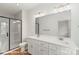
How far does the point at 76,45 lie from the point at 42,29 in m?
0.67

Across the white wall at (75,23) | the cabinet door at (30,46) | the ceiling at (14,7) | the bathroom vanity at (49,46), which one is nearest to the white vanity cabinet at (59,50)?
the bathroom vanity at (49,46)

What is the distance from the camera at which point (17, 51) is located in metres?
1.45

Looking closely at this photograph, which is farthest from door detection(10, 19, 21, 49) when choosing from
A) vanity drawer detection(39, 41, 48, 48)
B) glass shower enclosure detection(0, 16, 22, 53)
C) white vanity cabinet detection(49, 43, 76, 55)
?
white vanity cabinet detection(49, 43, 76, 55)

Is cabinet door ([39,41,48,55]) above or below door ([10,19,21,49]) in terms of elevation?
below

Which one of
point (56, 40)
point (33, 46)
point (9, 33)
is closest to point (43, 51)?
point (33, 46)

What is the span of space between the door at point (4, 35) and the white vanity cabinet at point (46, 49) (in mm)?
391

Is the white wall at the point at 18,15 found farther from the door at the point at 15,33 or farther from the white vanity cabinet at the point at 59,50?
the white vanity cabinet at the point at 59,50

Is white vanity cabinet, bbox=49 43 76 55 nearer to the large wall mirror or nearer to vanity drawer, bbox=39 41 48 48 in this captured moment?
vanity drawer, bbox=39 41 48 48

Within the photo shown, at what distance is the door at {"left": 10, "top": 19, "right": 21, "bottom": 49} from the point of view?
145 cm

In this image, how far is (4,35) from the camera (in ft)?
4.63

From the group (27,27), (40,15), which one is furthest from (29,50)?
(40,15)

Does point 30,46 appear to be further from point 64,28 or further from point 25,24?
point 64,28

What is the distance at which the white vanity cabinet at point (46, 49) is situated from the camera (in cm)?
136

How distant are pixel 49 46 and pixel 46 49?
8 centimetres
